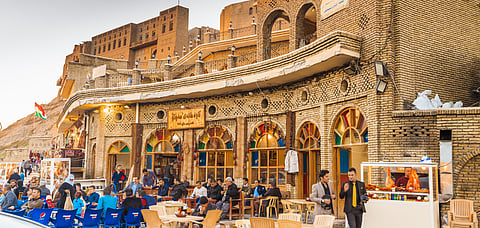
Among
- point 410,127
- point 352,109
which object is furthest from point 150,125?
point 410,127

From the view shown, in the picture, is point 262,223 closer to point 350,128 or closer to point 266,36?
point 350,128

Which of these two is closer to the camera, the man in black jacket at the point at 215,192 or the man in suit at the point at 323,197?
the man in suit at the point at 323,197

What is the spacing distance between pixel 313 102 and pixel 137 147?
9821mm

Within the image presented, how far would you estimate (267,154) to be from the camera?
1667 centimetres

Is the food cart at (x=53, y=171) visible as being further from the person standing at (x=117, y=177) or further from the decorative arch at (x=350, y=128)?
the decorative arch at (x=350, y=128)

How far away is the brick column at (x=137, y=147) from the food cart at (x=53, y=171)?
324 cm

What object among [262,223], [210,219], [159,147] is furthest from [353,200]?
[159,147]

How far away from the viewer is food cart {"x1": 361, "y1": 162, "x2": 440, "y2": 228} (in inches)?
368

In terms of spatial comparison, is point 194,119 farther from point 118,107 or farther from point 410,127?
point 410,127

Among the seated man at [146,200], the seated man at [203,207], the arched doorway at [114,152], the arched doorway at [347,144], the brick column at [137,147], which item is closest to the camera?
the seated man at [203,207]

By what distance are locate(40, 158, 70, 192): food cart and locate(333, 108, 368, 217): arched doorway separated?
12.8 meters

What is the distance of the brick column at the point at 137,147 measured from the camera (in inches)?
792

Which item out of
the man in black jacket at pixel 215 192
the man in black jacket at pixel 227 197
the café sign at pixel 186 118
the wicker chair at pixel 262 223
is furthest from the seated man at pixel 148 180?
the wicker chair at pixel 262 223

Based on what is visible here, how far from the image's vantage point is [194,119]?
19.1m
